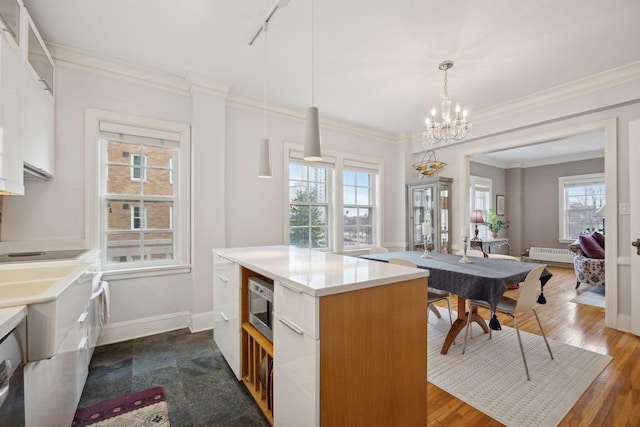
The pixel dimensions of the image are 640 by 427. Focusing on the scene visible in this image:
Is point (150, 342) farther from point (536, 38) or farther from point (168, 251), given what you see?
point (536, 38)

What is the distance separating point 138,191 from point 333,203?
2.48m

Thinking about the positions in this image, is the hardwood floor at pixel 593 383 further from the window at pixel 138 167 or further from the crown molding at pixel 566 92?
the window at pixel 138 167

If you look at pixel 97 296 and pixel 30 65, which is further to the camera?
pixel 97 296

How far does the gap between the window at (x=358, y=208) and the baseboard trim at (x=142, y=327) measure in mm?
2416

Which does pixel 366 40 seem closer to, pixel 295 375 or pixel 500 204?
pixel 295 375

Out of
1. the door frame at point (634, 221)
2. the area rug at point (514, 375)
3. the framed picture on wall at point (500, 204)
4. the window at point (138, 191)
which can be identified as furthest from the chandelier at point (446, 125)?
the framed picture on wall at point (500, 204)

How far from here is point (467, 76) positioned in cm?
291

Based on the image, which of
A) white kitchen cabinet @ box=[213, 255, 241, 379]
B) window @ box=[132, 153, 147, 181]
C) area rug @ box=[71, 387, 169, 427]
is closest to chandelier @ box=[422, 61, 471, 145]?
white kitchen cabinet @ box=[213, 255, 241, 379]

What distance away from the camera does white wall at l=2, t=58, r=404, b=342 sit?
2.47 meters

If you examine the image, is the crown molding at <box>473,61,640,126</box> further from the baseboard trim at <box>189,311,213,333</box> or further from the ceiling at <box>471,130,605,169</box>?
the baseboard trim at <box>189,311,213,333</box>

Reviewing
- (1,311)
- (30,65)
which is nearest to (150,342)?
(1,311)

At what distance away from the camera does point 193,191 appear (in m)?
2.99

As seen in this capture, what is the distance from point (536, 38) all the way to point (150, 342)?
4231mm

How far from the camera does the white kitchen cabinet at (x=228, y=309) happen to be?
6.49 feet
